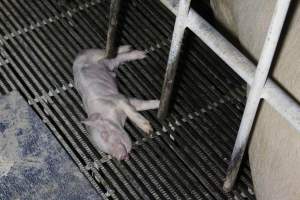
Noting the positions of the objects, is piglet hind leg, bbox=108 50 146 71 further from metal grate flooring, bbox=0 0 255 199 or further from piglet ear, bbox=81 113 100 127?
piglet ear, bbox=81 113 100 127

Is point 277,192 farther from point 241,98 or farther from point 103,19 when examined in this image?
point 103,19

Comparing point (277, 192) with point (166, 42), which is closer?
point (277, 192)

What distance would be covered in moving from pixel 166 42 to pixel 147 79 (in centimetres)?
26

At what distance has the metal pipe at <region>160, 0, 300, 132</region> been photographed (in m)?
1.52

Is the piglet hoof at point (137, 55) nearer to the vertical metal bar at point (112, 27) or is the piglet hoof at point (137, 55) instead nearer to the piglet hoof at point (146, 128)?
the vertical metal bar at point (112, 27)

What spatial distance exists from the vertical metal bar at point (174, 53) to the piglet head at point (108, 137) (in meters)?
0.19

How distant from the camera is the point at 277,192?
1.69 meters

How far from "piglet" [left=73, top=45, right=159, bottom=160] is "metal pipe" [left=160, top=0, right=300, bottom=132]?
52cm

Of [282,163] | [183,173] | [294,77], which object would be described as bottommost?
[183,173]

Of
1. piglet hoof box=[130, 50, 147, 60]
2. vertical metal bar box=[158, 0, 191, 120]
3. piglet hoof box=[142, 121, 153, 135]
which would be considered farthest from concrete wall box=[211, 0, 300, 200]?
piglet hoof box=[130, 50, 147, 60]

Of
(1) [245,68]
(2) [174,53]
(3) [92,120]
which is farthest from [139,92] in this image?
(1) [245,68]

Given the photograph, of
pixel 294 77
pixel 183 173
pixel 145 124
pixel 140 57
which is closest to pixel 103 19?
pixel 140 57

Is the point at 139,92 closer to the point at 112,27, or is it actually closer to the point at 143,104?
the point at 143,104

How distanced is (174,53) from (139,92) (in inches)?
17.5
